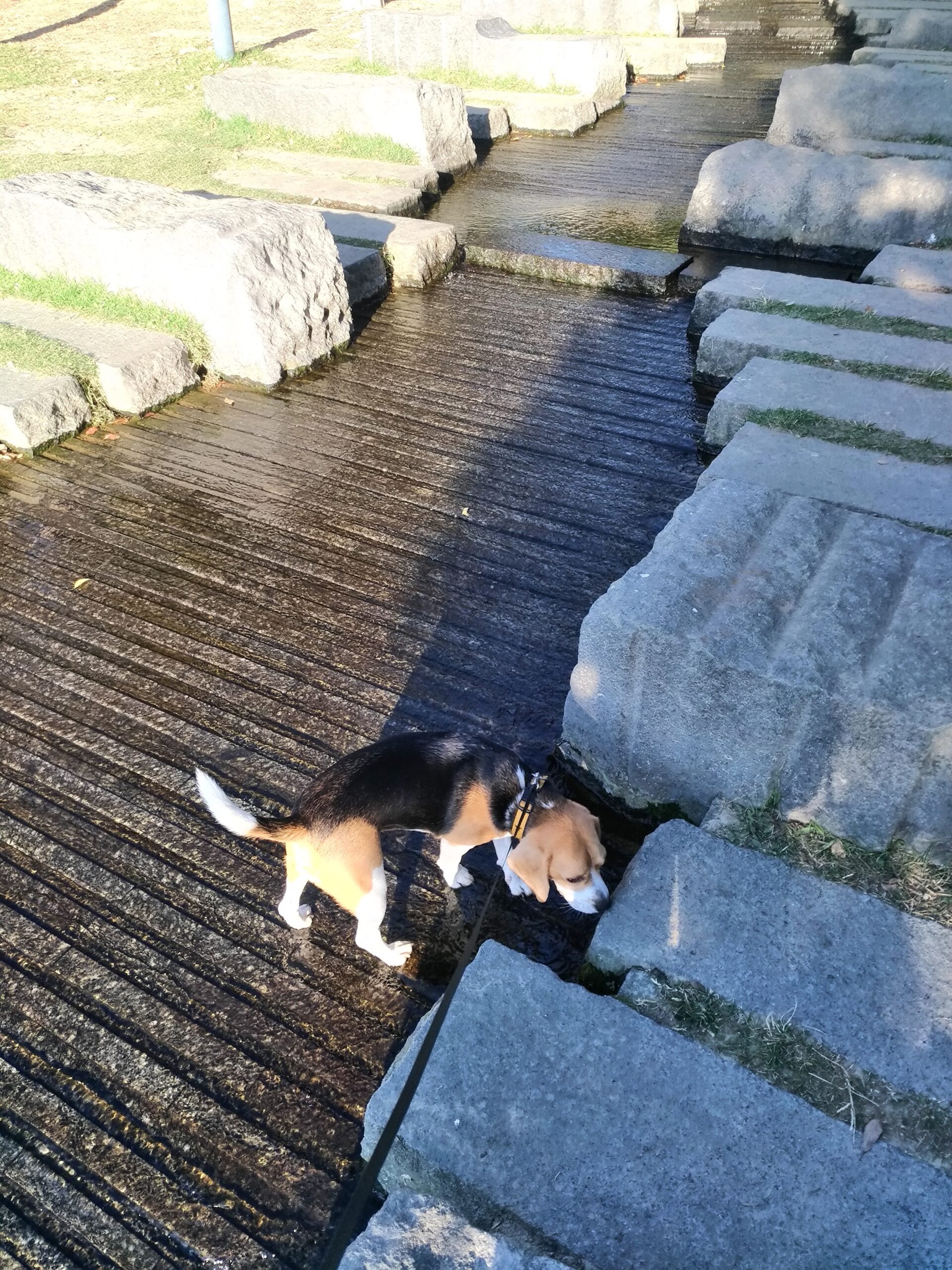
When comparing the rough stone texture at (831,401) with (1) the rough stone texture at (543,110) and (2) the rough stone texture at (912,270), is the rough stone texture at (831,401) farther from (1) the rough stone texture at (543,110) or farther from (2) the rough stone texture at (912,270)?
(1) the rough stone texture at (543,110)

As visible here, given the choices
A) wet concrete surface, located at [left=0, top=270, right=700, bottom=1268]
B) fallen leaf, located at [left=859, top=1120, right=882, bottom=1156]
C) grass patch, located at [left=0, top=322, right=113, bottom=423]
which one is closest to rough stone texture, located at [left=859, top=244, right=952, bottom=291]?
wet concrete surface, located at [left=0, top=270, right=700, bottom=1268]

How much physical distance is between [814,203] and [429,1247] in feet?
25.9

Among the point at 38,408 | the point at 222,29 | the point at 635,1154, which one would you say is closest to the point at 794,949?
the point at 635,1154

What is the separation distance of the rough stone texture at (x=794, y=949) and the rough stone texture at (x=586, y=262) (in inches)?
222

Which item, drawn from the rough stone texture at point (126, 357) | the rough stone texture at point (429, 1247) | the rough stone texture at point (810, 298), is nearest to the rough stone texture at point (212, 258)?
the rough stone texture at point (126, 357)

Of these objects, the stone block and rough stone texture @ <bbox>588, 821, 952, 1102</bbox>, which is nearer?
rough stone texture @ <bbox>588, 821, 952, 1102</bbox>

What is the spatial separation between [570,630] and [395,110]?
24.8 ft

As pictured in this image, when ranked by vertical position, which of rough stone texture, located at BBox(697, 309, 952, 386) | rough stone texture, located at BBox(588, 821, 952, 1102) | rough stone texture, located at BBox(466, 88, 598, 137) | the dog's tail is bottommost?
rough stone texture, located at BBox(588, 821, 952, 1102)

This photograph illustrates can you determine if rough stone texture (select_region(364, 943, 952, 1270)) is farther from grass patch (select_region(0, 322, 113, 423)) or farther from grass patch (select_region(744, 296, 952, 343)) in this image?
grass patch (select_region(0, 322, 113, 423))

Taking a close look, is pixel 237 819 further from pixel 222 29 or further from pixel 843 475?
pixel 222 29

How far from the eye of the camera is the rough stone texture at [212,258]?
6059 mm

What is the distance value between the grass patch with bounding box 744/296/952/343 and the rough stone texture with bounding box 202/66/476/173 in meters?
5.10

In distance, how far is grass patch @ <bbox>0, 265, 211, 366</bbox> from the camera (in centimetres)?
634

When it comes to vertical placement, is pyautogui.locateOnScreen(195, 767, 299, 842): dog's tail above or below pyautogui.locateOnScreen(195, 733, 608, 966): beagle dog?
above
